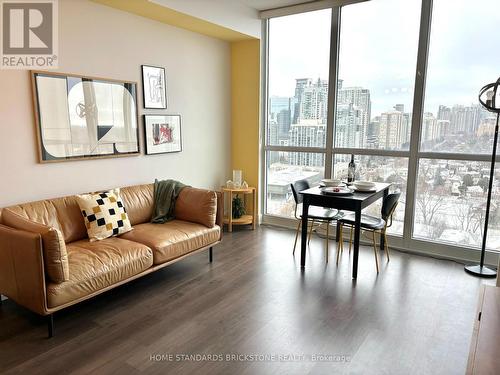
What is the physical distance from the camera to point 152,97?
4.11 metres

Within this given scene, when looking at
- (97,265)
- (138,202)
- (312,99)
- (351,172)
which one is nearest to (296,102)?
(312,99)

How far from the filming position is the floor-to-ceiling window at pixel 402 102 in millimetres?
3793

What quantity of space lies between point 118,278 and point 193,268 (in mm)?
973

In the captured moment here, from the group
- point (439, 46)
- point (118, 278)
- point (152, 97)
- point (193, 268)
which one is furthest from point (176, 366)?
point (439, 46)

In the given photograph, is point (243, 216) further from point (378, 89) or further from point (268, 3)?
point (268, 3)

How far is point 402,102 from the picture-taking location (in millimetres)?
4180

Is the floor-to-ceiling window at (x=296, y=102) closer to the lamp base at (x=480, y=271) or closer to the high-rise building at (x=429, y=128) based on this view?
the high-rise building at (x=429, y=128)

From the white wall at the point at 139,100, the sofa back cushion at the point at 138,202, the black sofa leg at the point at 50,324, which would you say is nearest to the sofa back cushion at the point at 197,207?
the sofa back cushion at the point at 138,202

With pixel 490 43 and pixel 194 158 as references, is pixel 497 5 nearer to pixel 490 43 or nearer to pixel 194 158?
pixel 490 43

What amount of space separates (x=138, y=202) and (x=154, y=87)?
4.29ft

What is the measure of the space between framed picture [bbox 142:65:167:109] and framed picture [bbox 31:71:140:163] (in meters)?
0.15

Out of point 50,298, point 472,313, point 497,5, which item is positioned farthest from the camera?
point 497,5

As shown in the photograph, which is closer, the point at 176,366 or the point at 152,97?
the point at 176,366

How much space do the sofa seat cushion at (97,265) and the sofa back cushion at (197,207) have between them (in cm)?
77
